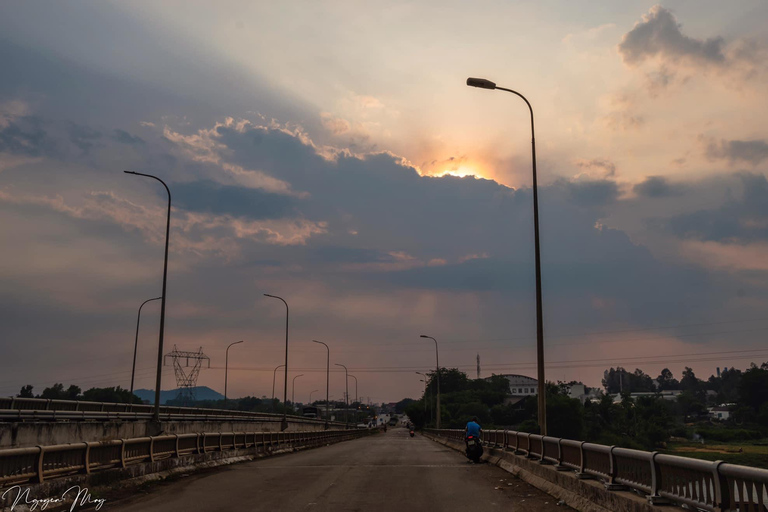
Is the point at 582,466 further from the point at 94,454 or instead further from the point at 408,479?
the point at 94,454

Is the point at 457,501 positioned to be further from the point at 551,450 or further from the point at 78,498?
the point at 78,498

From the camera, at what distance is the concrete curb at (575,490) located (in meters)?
10.0

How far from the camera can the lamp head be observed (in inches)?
875

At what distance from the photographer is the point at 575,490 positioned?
13.0 metres

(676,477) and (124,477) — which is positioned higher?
(676,477)

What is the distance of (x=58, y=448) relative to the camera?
43.9 ft

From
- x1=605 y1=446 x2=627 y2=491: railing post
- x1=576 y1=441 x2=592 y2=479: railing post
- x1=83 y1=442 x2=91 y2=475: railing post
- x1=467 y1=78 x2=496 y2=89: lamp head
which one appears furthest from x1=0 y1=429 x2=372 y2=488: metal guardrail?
x1=467 y1=78 x2=496 y2=89: lamp head

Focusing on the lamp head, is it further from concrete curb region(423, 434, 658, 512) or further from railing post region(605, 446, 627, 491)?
railing post region(605, 446, 627, 491)

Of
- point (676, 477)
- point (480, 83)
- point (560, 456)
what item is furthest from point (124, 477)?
point (480, 83)

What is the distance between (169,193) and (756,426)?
134 m

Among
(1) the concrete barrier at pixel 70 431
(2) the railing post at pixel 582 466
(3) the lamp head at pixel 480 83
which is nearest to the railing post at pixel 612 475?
(2) the railing post at pixel 582 466

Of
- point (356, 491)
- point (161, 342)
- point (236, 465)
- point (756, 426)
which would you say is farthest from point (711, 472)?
point (756, 426)
